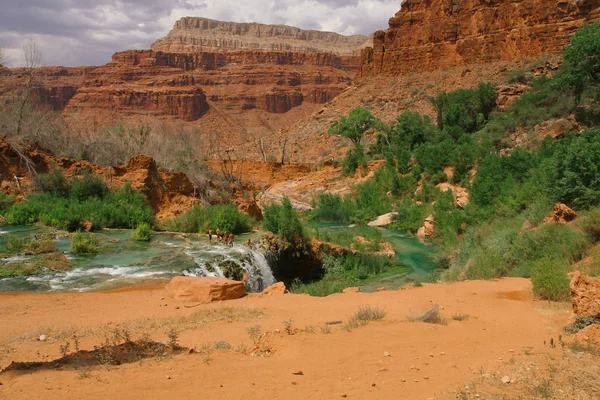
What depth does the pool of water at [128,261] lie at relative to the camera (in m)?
11.3

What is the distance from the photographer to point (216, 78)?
98.9 m

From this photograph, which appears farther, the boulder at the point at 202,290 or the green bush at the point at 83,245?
the green bush at the point at 83,245

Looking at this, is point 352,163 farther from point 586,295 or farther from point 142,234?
point 586,295

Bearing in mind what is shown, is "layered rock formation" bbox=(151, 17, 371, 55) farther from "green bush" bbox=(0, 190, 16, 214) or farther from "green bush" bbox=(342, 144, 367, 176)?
"green bush" bbox=(0, 190, 16, 214)

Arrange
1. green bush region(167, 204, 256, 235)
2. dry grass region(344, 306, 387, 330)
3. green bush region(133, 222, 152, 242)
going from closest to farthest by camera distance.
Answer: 1. dry grass region(344, 306, 387, 330)
2. green bush region(133, 222, 152, 242)
3. green bush region(167, 204, 256, 235)

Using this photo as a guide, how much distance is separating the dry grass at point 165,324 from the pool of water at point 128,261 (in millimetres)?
3036

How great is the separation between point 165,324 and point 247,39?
5727 inches

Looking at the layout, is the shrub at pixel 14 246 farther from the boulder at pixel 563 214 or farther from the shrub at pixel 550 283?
the boulder at pixel 563 214

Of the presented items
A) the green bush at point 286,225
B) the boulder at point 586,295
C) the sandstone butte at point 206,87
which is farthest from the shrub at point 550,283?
the sandstone butte at point 206,87

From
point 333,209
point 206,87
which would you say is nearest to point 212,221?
point 333,209

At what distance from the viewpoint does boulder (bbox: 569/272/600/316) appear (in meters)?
6.84

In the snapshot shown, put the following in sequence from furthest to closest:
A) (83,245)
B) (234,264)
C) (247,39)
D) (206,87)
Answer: (247,39) < (206,87) < (83,245) < (234,264)

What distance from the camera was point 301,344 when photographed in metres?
6.54

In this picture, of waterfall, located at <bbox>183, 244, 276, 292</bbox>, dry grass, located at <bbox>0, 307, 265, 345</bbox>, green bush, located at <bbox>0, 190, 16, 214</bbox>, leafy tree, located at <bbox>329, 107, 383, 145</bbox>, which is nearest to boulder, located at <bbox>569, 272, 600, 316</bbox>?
dry grass, located at <bbox>0, 307, 265, 345</bbox>
